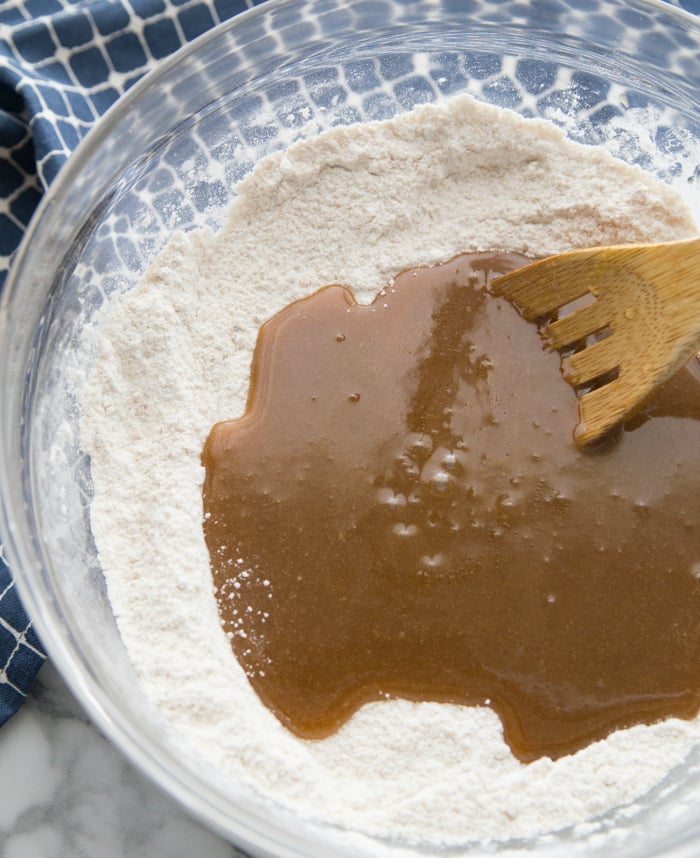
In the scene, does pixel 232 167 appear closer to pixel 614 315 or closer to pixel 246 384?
pixel 246 384

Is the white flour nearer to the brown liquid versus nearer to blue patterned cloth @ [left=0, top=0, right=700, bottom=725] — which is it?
the brown liquid

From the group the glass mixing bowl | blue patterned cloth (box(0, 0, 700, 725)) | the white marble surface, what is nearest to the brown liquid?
the glass mixing bowl

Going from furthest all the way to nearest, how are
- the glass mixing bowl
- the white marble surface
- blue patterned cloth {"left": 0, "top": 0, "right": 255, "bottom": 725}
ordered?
blue patterned cloth {"left": 0, "top": 0, "right": 255, "bottom": 725}, the white marble surface, the glass mixing bowl

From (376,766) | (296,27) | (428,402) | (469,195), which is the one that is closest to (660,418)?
(428,402)

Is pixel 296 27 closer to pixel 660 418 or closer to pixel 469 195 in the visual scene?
pixel 469 195

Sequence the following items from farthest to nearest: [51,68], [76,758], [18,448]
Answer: [51,68]
[76,758]
[18,448]

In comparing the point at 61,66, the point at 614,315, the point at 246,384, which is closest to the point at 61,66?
the point at 61,66
